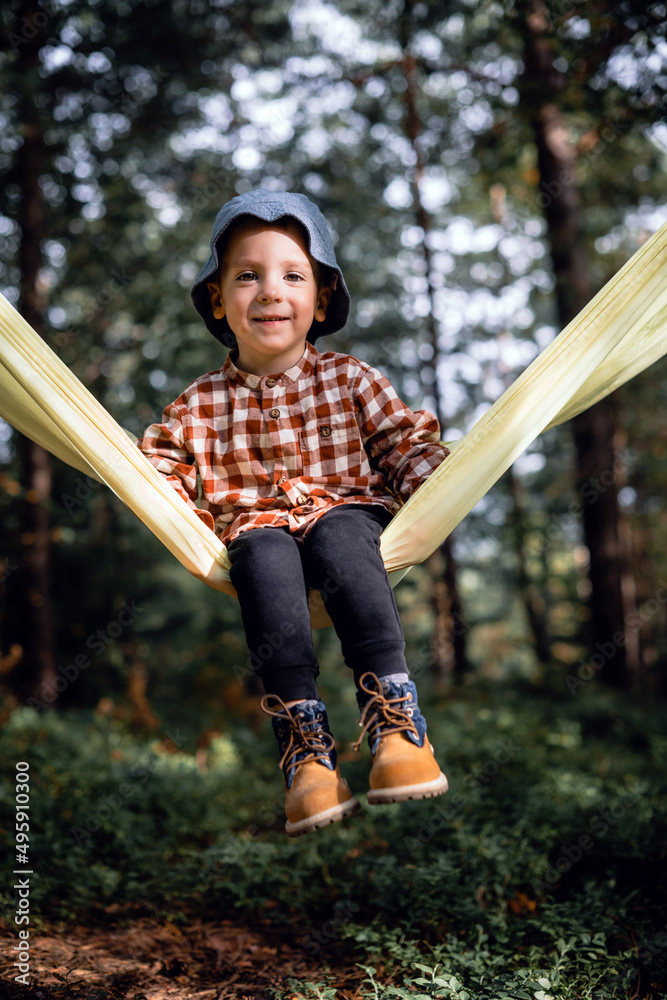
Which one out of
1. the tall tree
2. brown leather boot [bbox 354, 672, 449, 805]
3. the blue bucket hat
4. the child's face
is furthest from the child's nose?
the tall tree

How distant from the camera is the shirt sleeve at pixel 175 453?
204cm

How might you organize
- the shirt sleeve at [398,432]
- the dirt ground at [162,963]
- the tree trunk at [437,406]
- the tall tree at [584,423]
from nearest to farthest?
the shirt sleeve at [398,432]
the dirt ground at [162,963]
the tall tree at [584,423]
the tree trunk at [437,406]

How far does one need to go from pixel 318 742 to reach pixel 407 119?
7.94m

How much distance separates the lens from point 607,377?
2.25 meters

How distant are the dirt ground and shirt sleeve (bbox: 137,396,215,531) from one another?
1512mm

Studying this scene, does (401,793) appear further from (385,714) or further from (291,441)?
(291,441)

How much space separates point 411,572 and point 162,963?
5536mm

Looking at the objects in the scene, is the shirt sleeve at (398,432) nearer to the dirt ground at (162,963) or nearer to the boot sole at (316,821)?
the boot sole at (316,821)

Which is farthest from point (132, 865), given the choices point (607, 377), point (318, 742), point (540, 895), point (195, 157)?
point (195, 157)

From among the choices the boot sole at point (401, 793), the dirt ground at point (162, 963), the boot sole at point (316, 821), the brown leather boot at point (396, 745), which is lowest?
the dirt ground at point (162, 963)

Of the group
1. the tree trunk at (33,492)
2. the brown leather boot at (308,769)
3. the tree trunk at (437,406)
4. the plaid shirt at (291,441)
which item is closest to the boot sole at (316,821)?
the brown leather boot at (308,769)

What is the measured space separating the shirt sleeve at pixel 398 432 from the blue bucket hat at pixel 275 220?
250 mm

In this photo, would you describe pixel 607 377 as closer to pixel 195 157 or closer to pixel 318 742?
pixel 318 742

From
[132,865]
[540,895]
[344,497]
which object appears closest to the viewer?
[344,497]
